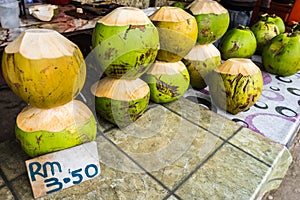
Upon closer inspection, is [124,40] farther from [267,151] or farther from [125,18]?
[267,151]

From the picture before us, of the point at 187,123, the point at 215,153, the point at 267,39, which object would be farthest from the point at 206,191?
the point at 267,39

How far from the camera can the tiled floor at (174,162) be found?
Result: 1.97 ft

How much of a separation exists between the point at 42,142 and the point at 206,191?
0.39m

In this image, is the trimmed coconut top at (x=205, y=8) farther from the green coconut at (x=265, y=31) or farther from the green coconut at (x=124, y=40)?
the green coconut at (x=265, y=31)

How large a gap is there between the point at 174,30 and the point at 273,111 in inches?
22.0

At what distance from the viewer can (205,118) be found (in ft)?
2.90

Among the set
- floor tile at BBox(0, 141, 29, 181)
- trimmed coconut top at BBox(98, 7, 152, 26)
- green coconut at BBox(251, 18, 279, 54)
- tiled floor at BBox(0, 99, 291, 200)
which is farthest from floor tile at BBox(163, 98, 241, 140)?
green coconut at BBox(251, 18, 279, 54)

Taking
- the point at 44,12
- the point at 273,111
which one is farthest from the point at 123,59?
the point at 44,12

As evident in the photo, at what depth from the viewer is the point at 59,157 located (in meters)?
0.57

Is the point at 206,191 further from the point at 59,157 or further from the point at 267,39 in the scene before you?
the point at 267,39

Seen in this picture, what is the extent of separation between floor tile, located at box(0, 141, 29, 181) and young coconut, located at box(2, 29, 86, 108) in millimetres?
193

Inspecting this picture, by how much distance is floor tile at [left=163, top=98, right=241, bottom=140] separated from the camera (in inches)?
32.6

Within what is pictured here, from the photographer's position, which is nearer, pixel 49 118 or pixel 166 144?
pixel 49 118

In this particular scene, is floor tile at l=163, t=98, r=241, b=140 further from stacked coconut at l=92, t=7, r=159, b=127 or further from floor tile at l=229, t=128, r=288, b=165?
stacked coconut at l=92, t=7, r=159, b=127
